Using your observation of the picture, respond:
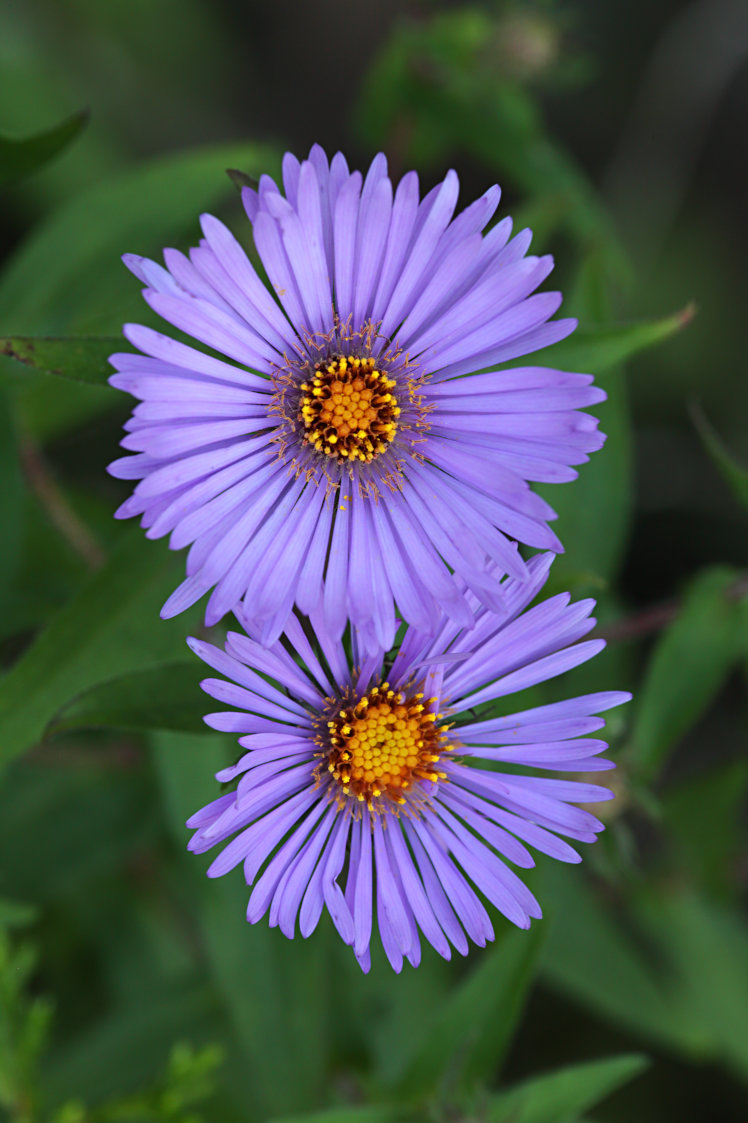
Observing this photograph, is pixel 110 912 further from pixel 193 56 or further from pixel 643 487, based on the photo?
pixel 193 56

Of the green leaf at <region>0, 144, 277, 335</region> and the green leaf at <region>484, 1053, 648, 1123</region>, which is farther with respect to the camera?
the green leaf at <region>0, 144, 277, 335</region>

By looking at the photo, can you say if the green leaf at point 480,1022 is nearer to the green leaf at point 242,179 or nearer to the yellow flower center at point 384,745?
the yellow flower center at point 384,745

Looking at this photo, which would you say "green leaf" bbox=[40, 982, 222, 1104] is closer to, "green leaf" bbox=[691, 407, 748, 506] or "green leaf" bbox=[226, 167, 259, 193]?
"green leaf" bbox=[691, 407, 748, 506]

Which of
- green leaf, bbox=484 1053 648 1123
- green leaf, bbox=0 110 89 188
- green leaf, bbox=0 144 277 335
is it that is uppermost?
green leaf, bbox=0 144 277 335

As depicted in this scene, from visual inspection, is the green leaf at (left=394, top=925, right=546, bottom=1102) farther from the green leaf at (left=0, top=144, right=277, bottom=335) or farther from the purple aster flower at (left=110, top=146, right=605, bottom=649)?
the green leaf at (left=0, top=144, right=277, bottom=335)

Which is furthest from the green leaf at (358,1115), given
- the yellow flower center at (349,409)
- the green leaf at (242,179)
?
the green leaf at (242,179)

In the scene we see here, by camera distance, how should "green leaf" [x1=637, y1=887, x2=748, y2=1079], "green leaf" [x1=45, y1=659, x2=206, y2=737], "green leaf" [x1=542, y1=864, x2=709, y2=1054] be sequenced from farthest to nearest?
"green leaf" [x1=637, y1=887, x2=748, y2=1079] → "green leaf" [x1=542, y1=864, x2=709, y2=1054] → "green leaf" [x1=45, y1=659, x2=206, y2=737]

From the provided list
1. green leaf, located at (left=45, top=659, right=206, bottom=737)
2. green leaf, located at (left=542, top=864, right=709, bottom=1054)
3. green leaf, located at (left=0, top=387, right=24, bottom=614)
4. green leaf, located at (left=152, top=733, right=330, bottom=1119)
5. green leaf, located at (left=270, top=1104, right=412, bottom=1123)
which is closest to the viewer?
green leaf, located at (left=45, top=659, right=206, bottom=737)

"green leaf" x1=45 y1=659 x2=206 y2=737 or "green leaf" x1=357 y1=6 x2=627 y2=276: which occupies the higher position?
"green leaf" x1=357 y1=6 x2=627 y2=276

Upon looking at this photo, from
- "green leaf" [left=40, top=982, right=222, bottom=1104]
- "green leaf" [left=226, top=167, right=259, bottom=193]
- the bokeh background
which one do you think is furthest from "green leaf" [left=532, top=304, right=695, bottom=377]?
"green leaf" [left=40, top=982, right=222, bottom=1104]
